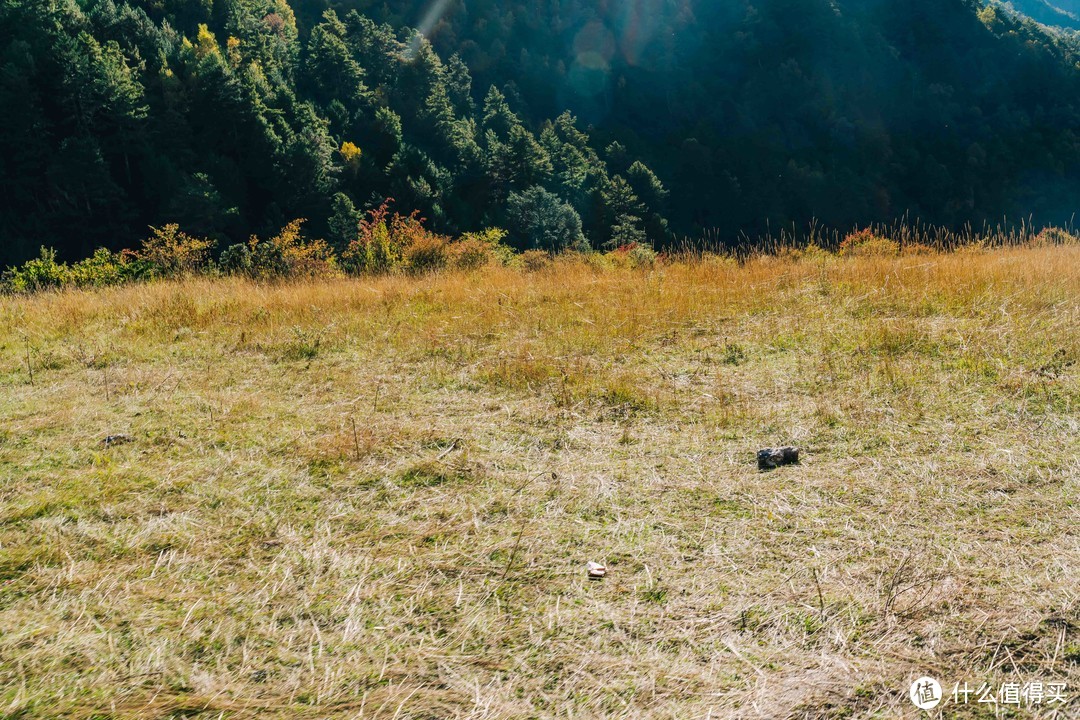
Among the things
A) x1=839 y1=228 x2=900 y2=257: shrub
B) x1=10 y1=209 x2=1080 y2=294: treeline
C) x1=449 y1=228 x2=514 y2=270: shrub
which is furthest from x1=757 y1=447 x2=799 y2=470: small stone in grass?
x1=449 y1=228 x2=514 y2=270: shrub

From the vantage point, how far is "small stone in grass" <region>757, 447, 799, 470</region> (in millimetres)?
2877

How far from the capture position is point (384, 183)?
2048 inches

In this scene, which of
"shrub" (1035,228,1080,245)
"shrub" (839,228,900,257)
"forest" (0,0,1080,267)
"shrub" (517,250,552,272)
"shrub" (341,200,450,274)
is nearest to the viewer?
"shrub" (1035,228,1080,245)

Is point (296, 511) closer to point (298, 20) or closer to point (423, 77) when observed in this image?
point (423, 77)

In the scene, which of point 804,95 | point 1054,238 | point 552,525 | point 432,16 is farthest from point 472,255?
point 432,16

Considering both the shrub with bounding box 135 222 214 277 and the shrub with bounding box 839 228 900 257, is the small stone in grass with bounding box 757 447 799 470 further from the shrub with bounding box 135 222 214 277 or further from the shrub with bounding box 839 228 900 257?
the shrub with bounding box 135 222 214 277

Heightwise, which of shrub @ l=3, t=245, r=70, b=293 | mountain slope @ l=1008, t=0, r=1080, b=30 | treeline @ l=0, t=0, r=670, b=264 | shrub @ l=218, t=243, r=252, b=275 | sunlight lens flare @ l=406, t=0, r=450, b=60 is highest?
mountain slope @ l=1008, t=0, r=1080, b=30

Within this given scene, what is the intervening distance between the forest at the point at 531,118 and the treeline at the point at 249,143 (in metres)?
0.18

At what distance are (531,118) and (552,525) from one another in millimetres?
80790

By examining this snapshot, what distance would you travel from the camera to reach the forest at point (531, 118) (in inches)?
1625

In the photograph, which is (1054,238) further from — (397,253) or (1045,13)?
(1045,13)

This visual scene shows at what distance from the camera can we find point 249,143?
46781 millimetres

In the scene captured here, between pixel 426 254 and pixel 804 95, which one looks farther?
pixel 804 95

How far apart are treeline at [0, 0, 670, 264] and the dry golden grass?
2934 cm
